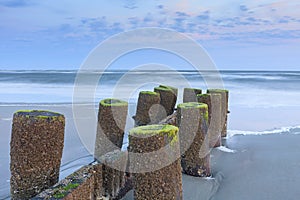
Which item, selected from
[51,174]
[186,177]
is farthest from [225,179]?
[51,174]

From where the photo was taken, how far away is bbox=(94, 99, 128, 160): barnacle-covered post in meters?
6.00

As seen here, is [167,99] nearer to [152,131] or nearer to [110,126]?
[110,126]

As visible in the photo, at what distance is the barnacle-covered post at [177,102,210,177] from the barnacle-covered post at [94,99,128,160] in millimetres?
1144

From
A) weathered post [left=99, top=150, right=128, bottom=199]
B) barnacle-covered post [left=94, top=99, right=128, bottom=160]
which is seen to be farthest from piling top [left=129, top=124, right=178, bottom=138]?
barnacle-covered post [left=94, top=99, right=128, bottom=160]

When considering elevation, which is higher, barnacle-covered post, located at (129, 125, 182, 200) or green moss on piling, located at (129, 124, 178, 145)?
green moss on piling, located at (129, 124, 178, 145)

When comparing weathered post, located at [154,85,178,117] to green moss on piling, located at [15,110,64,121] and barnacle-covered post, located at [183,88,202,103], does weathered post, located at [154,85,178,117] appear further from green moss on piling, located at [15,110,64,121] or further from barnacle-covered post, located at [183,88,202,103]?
green moss on piling, located at [15,110,64,121]

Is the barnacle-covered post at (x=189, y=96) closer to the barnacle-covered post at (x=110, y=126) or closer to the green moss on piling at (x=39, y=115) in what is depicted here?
the barnacle-covered post at (x=110, y=126)

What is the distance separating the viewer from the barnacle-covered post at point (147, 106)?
926cm

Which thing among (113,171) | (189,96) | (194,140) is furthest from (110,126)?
(189,96)

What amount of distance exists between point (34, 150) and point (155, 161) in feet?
4.67

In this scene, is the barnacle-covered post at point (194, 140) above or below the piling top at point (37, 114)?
below

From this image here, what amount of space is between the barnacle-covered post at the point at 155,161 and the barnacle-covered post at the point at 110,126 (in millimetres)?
1421

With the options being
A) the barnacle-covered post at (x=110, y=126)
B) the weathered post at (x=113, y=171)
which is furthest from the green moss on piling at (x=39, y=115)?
the barnacle-covered post at (x=110, y=126)

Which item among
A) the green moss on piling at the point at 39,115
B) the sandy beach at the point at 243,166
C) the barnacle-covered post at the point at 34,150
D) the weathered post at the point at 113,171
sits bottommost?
the sandy beach at the point at 243,166
